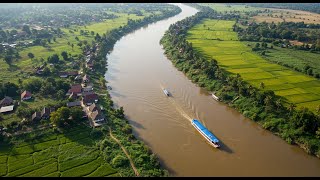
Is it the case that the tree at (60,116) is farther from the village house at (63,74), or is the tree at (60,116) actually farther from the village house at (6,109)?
→ the village house at (63,74)

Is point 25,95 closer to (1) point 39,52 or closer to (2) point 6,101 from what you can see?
(2) point 6,101

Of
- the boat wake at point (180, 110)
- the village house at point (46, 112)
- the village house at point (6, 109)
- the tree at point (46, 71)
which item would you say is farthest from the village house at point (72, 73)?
the boat wake at point (180, 110)

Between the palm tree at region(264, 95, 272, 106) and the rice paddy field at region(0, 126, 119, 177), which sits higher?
the palm tree at region(264, 95, 272, 106)

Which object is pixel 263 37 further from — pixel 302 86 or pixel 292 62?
pixel 302 86

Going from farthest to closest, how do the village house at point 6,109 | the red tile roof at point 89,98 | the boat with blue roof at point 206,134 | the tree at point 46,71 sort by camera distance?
the tree at point 46,71, the red tile roof at point 89,98, the village house at point 6,109, the boat with blue roof at point 206,134

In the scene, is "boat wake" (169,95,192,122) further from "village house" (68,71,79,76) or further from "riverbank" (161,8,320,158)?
"village house" (68,71,79,76)

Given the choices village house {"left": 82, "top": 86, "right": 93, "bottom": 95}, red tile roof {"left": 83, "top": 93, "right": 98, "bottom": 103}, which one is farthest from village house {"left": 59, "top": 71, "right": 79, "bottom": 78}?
red tile roof {"left": 83, "top": 93, "right": 98, "bottom": 103}
